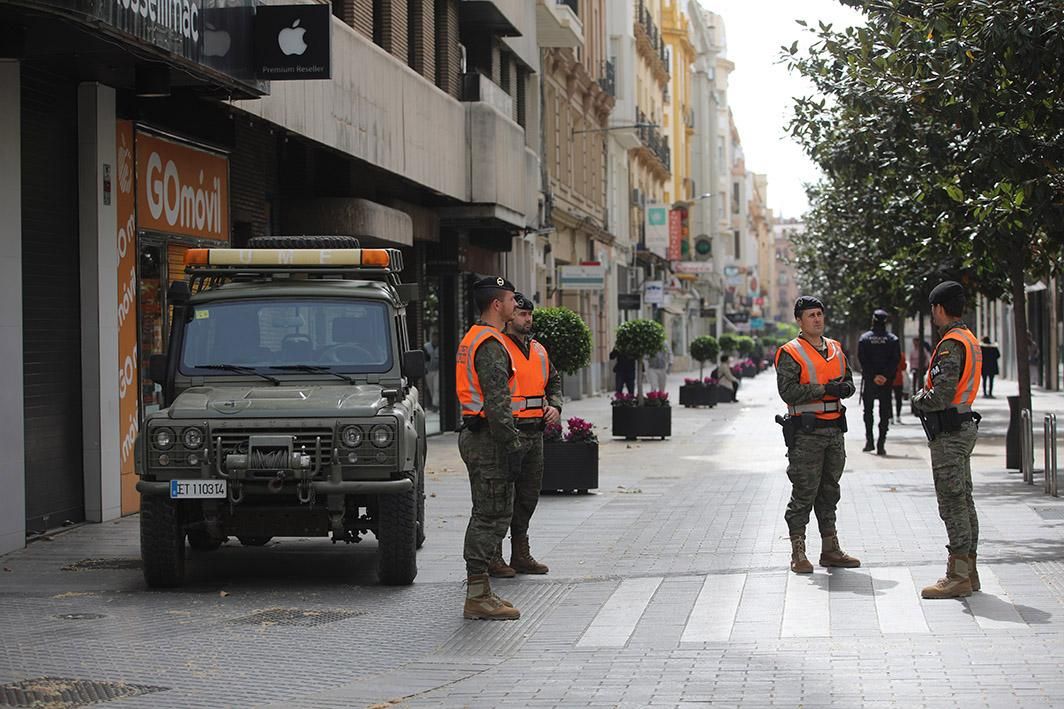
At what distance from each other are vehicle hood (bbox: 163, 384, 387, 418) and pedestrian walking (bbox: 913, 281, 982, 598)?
339 centimetres

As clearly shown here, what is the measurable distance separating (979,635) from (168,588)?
5081 mm

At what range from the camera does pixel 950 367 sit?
32.7 feet

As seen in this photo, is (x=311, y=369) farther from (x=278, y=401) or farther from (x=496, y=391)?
(x=496, y=391)

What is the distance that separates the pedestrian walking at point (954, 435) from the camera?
9.91m

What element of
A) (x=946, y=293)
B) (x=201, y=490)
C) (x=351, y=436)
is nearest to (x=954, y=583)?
(x=946, y=293)

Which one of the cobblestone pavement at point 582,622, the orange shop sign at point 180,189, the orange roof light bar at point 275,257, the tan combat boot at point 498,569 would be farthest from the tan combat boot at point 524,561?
the orange shop sign at point 180,189

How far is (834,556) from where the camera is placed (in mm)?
11234

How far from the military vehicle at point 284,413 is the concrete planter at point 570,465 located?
4.96m

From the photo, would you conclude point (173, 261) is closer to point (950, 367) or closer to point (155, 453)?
point (155, 453)

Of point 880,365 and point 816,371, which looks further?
point 880,365

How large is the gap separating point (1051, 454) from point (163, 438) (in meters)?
9.10

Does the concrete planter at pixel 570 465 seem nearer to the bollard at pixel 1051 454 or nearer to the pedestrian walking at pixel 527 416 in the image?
the bollard at pixel 1051 454

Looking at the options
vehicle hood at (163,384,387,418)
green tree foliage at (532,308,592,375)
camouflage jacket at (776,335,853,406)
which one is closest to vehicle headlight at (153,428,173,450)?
vehicle hood at (163,384,387,418)

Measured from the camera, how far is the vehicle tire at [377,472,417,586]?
34.4ft
